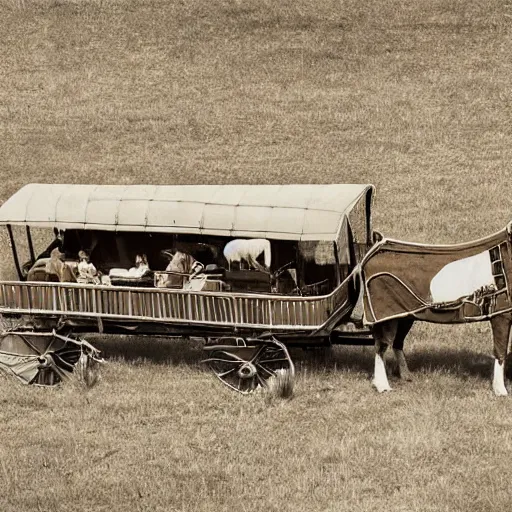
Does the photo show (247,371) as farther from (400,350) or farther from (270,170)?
(270,170)

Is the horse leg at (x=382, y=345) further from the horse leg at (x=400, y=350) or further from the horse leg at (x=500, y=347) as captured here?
the horse leg at (x=500, y=347)

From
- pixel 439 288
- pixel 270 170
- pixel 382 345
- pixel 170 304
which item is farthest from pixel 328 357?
pixel 270 170

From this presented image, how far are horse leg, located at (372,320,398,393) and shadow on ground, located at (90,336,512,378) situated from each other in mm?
949

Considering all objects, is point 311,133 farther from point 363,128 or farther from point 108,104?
point 108,104

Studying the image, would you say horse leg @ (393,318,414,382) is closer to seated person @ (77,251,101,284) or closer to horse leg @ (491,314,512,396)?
horse leg @ (491,314,512,396)

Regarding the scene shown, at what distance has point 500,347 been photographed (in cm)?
1684

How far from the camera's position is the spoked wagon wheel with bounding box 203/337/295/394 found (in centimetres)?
1739

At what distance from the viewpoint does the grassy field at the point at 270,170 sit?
1448 centimetres

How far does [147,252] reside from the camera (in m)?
19.8

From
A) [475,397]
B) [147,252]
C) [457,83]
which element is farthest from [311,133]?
[475,397]

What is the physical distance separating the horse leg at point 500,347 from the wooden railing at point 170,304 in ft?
7.21

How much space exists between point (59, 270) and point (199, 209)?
2.64m

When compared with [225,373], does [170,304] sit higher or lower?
higher

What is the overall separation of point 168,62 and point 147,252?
2437 centimetres
